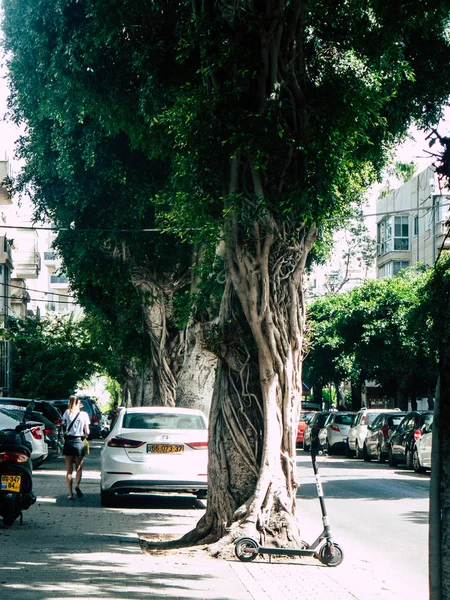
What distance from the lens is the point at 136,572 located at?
9.45m

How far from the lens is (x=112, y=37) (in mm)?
17641

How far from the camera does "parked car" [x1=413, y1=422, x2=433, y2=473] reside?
2516 centimetres

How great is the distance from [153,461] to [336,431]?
76.9ft

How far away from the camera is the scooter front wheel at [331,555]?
1010cm

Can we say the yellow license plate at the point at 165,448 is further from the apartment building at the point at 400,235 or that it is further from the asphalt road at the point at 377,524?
the apartment building at the point at 400,235

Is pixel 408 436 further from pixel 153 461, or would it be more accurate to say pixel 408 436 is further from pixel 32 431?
pixel 153 461

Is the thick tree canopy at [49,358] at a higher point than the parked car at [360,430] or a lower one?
higher

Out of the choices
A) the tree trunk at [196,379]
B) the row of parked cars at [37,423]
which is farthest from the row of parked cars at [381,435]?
the row of parked cars at [37,423]

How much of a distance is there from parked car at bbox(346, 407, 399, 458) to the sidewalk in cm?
2146

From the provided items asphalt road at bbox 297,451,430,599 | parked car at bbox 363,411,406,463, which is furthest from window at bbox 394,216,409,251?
asphalt road at bbox 297,451,430,599

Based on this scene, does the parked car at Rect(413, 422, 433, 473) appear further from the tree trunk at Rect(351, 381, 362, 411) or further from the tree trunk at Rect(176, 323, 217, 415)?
the tree trunk at Rect(351, 381, 362, 411)

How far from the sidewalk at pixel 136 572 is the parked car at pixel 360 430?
21.5m

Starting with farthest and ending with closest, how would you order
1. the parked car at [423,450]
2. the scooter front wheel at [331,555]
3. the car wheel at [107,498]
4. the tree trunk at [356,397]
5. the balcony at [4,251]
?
the tree trunk at [356,397], the balcony at [4,251], the parked car at [423,450], the car wheel at [107,498], the scooter front wheel at [331,555]

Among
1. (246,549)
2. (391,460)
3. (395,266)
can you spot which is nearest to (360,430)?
(391,460)
